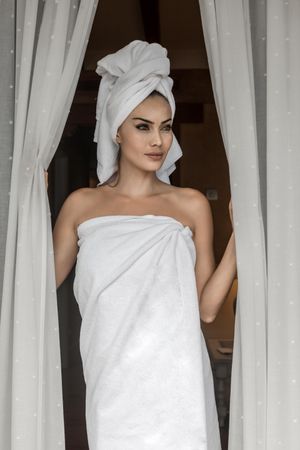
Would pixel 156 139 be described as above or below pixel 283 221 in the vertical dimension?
above

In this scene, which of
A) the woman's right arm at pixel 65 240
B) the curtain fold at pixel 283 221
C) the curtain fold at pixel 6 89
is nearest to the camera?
the curtain fold at pixel 283 221

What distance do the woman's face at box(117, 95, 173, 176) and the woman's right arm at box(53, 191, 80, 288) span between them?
262mm

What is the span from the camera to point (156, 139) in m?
2.15

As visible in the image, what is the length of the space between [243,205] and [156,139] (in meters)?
0.35

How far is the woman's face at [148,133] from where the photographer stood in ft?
7.07

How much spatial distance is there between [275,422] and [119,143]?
99 centimetres

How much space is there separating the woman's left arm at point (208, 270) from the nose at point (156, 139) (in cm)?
26

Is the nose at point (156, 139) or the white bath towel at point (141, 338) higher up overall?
the nose at point (156, 139)

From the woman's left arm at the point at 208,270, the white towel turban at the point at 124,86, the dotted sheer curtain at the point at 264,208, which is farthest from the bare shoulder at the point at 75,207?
the dotted sheer curtain at the point at 264,208

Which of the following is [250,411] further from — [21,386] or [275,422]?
[21,386]

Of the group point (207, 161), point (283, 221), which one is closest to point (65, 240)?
point (283, 221)

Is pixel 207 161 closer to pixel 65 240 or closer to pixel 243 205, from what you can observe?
pixel 65 240

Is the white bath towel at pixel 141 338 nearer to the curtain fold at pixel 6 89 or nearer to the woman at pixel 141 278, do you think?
the woman at pixel 141 278

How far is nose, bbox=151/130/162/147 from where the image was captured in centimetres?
215
